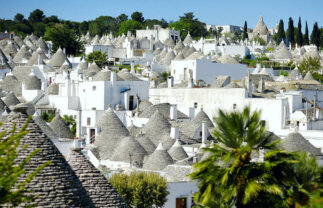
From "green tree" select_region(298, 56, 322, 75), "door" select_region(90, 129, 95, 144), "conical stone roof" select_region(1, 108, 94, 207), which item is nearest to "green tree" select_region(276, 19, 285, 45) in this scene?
"green tree" select_region(298, 56, 322, 75)

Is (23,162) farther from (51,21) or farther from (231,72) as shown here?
(51,21)

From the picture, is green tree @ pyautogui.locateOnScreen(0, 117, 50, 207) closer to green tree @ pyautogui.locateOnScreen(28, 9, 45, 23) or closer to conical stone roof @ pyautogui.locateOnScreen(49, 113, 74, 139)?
conical stone roof @ pyautogui.locateOnScreen(49, 113, 74, 139)

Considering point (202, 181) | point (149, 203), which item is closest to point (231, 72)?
point (149, 203)

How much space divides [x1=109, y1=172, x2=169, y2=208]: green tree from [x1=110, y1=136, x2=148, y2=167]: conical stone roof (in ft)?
26.3

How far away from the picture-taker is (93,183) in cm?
1328

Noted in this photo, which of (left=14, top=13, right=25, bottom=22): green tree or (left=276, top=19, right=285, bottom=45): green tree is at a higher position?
(left=14, top=13, right=25, bottom=22): green tree

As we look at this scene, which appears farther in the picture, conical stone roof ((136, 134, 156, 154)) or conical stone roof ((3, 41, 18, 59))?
conical stone roof ((3, 41, 18, 59))

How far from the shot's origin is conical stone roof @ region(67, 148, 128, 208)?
43.3 feet

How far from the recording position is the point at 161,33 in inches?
4422

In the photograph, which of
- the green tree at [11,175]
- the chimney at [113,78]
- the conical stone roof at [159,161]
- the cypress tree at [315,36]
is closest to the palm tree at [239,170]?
the green tree at [11,175]

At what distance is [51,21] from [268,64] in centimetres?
8426

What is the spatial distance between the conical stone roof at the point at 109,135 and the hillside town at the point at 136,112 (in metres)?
0.07

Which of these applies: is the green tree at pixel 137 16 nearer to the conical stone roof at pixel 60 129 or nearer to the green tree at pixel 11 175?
the conical stone roof at pixel 60 129

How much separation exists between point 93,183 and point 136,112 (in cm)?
3789
